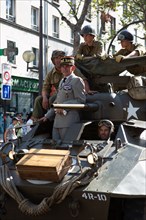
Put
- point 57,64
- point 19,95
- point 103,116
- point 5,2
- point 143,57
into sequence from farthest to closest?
point 19,95 → point 5,2 → point 57,64 → point 143,57 → point 103,116

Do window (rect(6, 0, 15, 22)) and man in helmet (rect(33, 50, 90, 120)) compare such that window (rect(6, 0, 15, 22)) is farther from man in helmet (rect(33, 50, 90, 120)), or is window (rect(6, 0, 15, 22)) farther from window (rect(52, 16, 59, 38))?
man in helmet (rect(33, 50, 90, 120))

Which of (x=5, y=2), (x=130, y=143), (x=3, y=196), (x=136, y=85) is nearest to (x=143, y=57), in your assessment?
(x=136, y=85)

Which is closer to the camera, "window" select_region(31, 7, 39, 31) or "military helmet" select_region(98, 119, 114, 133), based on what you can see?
"military helmet" select_region(98, 119, 114, 133)

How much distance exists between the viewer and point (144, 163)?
22.0ft

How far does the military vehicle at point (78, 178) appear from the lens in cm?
639

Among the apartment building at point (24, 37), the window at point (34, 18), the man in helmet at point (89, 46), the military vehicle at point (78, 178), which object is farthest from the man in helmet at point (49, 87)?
the window at point (34, 18)

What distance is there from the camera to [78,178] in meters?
6.50

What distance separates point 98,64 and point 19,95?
20775 millimetres

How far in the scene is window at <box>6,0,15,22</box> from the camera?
2794 cm

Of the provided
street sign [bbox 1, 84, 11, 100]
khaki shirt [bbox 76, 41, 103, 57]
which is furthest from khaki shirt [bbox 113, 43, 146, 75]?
street sign [bbox 1, 84, 11, 100]

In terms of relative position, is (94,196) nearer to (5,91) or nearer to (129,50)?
(129,50)

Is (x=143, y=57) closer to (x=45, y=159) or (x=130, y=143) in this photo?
(x=130, y=143)

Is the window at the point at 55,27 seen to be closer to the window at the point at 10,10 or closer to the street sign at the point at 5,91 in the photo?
the window at the point at 10,10

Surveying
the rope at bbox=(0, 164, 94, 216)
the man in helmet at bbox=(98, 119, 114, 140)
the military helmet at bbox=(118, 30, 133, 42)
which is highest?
Answer: the military helmet at bbox=(118, 30, 133, 42)
